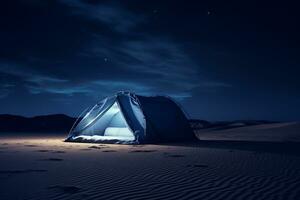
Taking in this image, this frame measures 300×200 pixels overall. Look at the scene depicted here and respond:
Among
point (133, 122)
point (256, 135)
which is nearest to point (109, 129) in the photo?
point (133, 122)

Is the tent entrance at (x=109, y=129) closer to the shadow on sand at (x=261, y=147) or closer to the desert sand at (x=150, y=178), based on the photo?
the shadow on sand at (x=261, y=147)

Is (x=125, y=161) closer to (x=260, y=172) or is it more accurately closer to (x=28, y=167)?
(x=28, y=167)

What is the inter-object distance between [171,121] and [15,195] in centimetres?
1323

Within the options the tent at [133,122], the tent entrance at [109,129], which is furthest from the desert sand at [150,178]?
the tent entrance at [109,129]

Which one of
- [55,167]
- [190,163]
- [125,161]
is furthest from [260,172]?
[55,167]

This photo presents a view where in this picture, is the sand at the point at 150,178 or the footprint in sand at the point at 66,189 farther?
the footprint in sand at the point at 66,189

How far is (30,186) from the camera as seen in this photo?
6.46 meters

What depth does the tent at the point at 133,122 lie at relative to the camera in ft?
55.8

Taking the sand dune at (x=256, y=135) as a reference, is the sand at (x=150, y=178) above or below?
below

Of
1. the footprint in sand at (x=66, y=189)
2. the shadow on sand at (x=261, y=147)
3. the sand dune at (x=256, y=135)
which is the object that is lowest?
the footprint in sand at (x=66, y=189)

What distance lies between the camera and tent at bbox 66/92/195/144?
17.0m

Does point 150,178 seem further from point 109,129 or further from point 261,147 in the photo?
point 109,129

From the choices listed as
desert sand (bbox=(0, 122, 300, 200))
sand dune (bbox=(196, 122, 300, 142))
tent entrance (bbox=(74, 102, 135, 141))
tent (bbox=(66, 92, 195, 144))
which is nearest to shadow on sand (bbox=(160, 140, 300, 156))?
tent (bbox=(66, 92, 195, 144))

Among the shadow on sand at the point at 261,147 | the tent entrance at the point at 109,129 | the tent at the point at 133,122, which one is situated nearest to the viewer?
the shadow on sand at the point at 261,147
